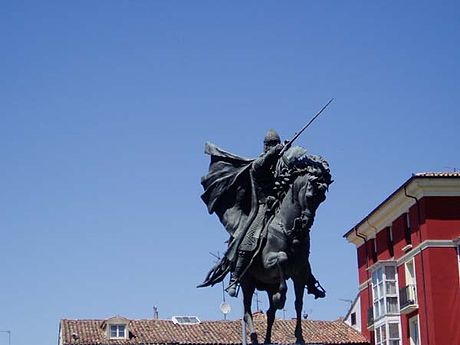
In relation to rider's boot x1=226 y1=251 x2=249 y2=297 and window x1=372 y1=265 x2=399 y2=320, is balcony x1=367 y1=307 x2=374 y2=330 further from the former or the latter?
rider's boot x1=226 y1=251 x2=249 y2=297

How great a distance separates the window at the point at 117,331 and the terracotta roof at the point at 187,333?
1.48 feet

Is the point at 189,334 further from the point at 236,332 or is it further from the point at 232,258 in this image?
the point at 232,258

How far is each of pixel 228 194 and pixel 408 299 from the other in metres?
43.3

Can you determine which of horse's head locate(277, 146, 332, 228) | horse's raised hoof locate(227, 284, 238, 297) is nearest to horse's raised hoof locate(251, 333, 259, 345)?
horse's raised hoof locate(227, 284, 238, 297)

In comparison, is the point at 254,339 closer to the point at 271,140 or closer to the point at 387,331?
the point at 271,140

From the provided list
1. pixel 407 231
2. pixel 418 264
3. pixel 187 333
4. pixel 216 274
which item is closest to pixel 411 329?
pixel 418 264

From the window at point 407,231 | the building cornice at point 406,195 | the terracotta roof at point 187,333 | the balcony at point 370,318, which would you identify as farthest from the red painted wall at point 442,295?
Result: the terracotta roof at point 187,333

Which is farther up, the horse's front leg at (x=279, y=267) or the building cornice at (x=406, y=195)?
the building cornice at (x=406, y=195)

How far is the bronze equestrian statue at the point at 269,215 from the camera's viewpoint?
15.0m

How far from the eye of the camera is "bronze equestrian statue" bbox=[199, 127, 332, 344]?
15.0 meters

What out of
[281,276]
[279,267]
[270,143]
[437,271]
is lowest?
[281,276]

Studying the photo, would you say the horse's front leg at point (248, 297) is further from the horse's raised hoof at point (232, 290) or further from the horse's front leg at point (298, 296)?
the horse's front leg at point (298, 296)

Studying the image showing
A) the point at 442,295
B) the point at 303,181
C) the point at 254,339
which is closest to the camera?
the point at 303,181

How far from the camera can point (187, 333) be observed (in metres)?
66.8
